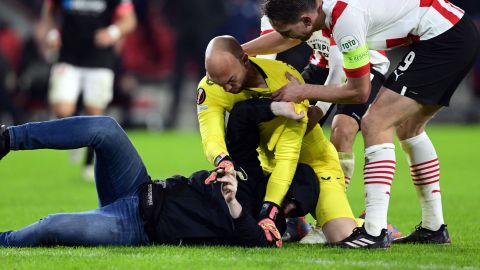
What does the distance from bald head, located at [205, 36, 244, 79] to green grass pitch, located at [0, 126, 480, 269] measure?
108 cm

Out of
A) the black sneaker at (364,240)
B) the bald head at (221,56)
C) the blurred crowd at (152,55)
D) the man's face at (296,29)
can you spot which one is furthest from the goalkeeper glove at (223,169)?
the blurred crowd at (152,55)

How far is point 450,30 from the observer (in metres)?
6.38

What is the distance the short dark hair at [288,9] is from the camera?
19.7 feet

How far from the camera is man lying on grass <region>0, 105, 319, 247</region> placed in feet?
19.1

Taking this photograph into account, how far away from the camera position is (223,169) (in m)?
5.64

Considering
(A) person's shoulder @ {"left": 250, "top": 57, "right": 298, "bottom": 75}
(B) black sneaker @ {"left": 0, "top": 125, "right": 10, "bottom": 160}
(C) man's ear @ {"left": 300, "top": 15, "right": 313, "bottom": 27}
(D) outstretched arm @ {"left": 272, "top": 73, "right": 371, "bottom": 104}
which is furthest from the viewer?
(A) person's shoulder @ {"left": 250, "top": 57, "right": 298, "bottom": 75}

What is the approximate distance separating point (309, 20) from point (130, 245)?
1.72m

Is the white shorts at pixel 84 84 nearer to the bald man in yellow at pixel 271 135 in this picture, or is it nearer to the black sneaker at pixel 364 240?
the bald man in yellow at pixel 271 135

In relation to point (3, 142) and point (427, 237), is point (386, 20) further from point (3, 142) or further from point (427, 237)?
point (3, 142)

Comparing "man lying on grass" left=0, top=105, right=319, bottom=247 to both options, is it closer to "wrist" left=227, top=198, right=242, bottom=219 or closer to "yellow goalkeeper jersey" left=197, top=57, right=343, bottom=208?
"wrist" left=227, top=198, right=242, bottom=219

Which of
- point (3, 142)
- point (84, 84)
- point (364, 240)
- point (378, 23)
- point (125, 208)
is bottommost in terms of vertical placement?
point (84, 84)

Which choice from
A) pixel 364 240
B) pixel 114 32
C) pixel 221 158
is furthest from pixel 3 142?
pixel 114 32

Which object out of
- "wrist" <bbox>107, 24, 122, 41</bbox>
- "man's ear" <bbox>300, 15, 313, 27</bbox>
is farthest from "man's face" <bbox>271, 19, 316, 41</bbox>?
"wrist" <bbox>107, 24, 122, 41</bbox>

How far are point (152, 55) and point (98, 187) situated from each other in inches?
587
